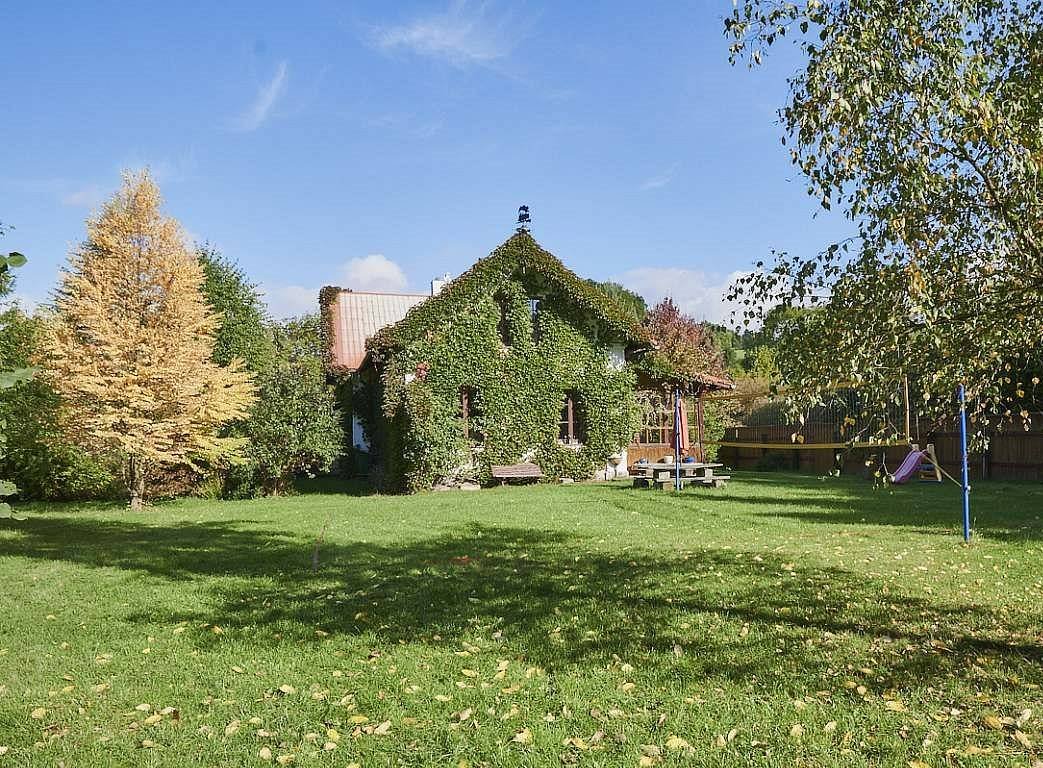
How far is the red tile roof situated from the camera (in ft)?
105

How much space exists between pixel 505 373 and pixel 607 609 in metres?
15.6

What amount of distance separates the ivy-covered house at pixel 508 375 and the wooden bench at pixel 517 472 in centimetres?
29

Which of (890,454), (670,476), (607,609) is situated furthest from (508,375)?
(607,609)

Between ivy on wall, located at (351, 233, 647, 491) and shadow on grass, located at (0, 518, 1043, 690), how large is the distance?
10.9 m

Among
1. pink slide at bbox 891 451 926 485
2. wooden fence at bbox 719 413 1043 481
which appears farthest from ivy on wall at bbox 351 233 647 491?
pink slide at bbox 891 451 926 485

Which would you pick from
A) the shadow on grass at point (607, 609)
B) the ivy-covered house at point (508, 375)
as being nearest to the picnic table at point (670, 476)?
the ivy-covered house at point (508, 375)

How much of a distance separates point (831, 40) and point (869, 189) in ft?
3.43

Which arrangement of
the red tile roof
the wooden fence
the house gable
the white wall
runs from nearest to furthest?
the wooden fence → the house gable → the white wall → the red tile roof

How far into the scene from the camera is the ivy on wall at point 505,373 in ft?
70.4

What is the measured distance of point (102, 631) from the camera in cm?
659

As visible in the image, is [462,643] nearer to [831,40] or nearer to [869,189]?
[869,189]

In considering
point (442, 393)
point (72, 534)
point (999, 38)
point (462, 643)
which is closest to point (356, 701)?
point (462, 643)

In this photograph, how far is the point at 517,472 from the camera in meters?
21.5

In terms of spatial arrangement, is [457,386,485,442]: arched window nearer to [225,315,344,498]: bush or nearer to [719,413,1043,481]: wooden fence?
[225,315,344,498]: bush
